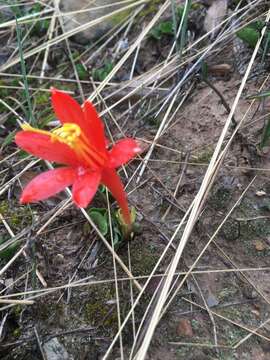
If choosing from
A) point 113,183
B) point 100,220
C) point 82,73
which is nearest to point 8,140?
point 82,73

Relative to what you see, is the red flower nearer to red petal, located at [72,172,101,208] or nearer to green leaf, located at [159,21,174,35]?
red petal, located at [72,172,101,208]

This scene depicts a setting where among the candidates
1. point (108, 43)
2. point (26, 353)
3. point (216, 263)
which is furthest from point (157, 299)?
point (108, 43)

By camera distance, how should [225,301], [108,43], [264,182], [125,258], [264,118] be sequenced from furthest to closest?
1. [108,43]
2. [264,118]
3. [264,182]
4. [125,258]
5. [225,301]

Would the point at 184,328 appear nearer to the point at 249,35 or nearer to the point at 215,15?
the point at 249,35

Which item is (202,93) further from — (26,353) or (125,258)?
(26,353)

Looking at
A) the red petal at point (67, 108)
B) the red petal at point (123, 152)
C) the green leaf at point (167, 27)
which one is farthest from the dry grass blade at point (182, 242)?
the green leaf at point (167, 27)

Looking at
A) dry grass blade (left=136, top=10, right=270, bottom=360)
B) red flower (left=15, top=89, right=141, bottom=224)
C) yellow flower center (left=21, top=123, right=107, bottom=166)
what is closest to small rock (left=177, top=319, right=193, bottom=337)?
dry grass blade (left=136, top=10, right=270, bottom=360)
